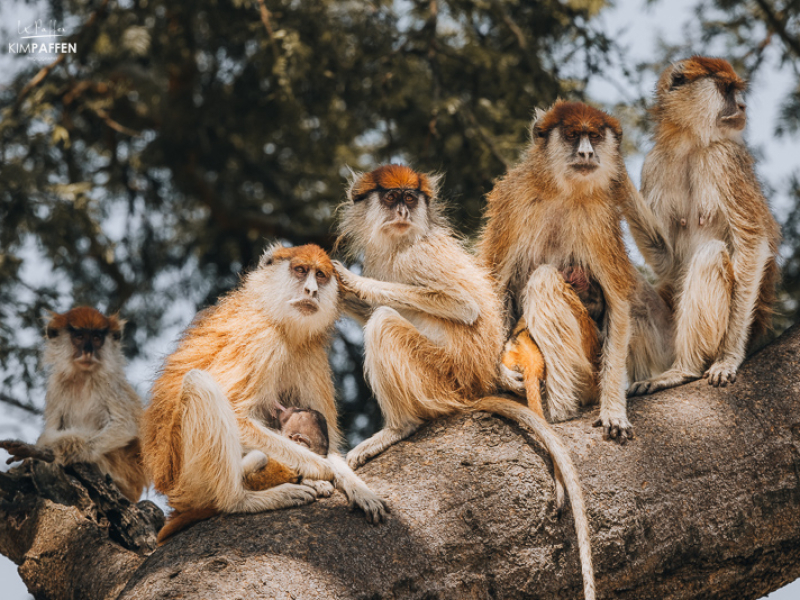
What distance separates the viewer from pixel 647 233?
440 centimetres

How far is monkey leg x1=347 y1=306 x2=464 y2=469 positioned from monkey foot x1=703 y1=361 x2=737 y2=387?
3.57ft

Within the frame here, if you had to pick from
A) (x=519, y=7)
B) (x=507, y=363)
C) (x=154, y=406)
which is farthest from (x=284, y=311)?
(x=519, y=7)

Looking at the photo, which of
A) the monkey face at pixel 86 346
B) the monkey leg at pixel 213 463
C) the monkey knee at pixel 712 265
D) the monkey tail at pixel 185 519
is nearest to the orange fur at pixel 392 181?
the monkey knee at pixel 712 265

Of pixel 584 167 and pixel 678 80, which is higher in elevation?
pixel 678 80

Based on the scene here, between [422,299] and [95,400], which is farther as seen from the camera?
[95,400]

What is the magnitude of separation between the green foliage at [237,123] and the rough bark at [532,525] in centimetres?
218

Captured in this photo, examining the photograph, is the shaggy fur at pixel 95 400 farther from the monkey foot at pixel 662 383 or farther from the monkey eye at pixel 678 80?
the monkey eye at pixel 678 80

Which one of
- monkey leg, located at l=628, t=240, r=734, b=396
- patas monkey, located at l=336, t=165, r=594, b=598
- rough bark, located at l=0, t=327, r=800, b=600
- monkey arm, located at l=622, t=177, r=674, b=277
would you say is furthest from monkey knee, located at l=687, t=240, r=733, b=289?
patas monkey, located at l=336, t=165, r=594, b=598

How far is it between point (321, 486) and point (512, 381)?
1.08 m

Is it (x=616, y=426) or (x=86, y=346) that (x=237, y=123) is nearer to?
(x=86, y=346)

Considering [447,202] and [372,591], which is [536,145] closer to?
[447,202]

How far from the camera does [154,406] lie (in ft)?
11.6

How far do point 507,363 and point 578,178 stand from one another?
972 mm

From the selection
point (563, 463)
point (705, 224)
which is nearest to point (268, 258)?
point (563, 463)
